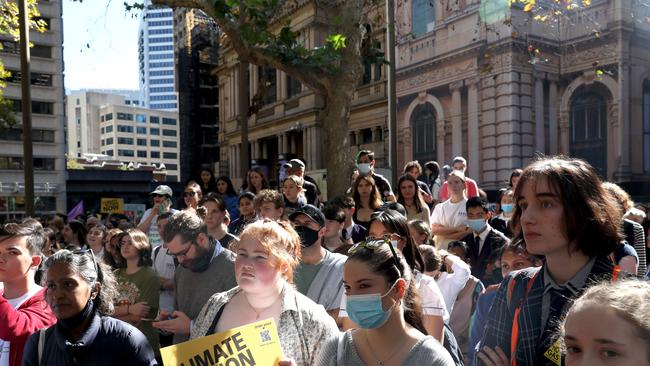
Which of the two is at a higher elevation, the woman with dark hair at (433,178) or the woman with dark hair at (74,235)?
the woman with dark hair at (433,178)

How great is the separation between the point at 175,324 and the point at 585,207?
254 centimetres

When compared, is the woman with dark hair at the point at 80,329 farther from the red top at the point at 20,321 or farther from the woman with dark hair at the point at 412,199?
the woman with dark hair at the point at 412,199

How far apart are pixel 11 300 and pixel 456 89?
14.6 meters

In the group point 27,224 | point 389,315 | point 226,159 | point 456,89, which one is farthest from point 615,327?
point 226,159

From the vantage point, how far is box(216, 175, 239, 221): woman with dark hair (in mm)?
8141

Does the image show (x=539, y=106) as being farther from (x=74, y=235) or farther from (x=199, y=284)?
(x=199, y=284)

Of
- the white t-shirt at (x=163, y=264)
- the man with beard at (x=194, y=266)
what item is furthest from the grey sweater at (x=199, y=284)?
the white t-shirt at (x=163, y=264)

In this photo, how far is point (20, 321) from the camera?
3.19 m

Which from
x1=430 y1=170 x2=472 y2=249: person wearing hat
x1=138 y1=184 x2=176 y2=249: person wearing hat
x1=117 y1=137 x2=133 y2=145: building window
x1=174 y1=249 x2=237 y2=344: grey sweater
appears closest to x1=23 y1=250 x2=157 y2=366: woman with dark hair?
x1=174 y1=249 x2=237 y2=344: grey sweater

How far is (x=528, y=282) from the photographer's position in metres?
2.22

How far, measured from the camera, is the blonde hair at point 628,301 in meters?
1.44

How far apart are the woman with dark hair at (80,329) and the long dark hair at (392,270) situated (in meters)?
1.19

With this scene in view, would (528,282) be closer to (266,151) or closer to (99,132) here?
(266,151)

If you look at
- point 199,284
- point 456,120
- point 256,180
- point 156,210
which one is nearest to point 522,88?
point 456,120
